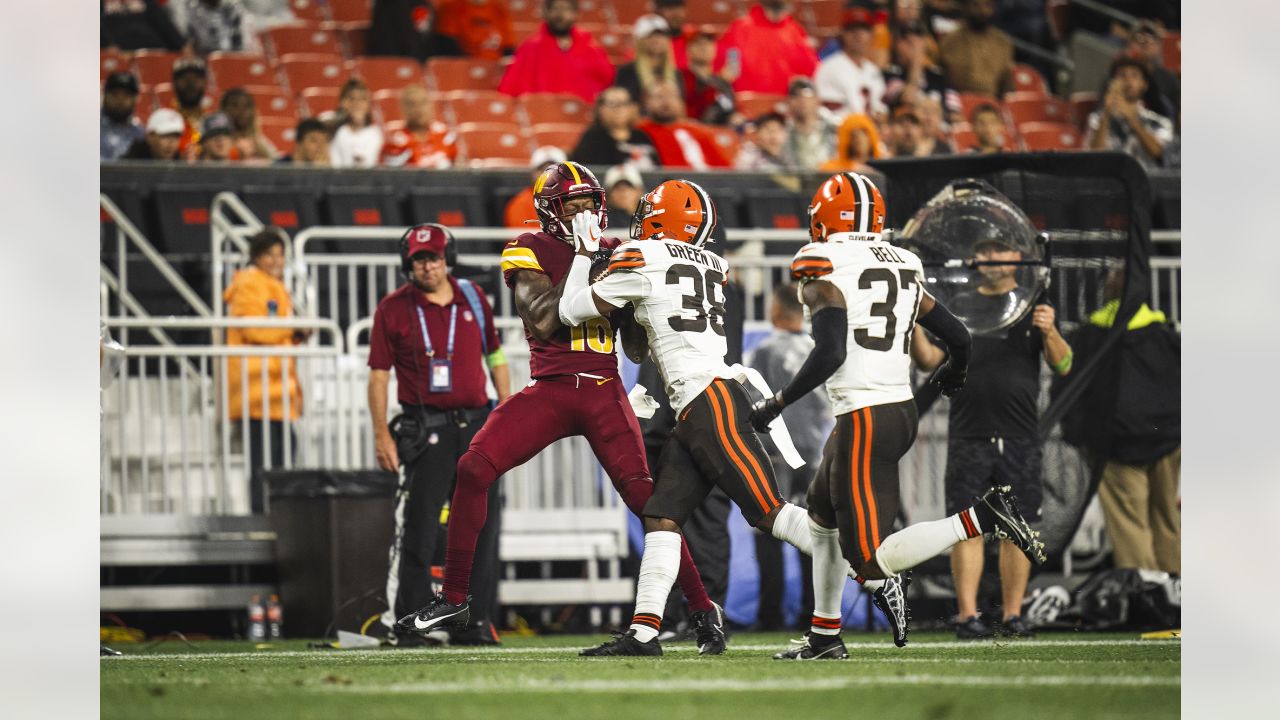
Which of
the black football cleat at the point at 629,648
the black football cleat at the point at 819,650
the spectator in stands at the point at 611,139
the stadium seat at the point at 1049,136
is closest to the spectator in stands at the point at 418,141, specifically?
the spectator in stands at the point at 611,139

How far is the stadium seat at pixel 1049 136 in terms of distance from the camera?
14.8 metres

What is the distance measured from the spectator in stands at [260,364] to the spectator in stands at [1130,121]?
6.35 m

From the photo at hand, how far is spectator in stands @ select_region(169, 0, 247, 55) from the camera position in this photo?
1411 cm

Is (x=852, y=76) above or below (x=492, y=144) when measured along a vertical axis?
above

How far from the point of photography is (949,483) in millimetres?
8805

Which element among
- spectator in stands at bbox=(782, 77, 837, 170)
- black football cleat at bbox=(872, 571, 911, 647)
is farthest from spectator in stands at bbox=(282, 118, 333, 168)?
black football cleat at bbox=(872, 571, 911, 647)

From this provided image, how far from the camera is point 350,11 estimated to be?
15.5 metres

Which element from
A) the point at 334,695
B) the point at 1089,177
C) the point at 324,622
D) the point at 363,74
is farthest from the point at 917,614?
the point at 363,74

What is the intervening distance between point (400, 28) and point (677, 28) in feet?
7.45

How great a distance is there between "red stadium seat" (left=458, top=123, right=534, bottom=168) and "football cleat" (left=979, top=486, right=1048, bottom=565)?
7.28 meters

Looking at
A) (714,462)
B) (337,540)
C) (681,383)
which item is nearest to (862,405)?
(714,462)

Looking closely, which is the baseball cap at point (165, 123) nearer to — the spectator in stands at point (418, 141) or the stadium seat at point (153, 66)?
the spectator in stands at point (418, 141)

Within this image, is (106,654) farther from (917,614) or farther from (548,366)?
(917,614)

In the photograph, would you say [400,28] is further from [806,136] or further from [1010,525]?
[1010,525]
